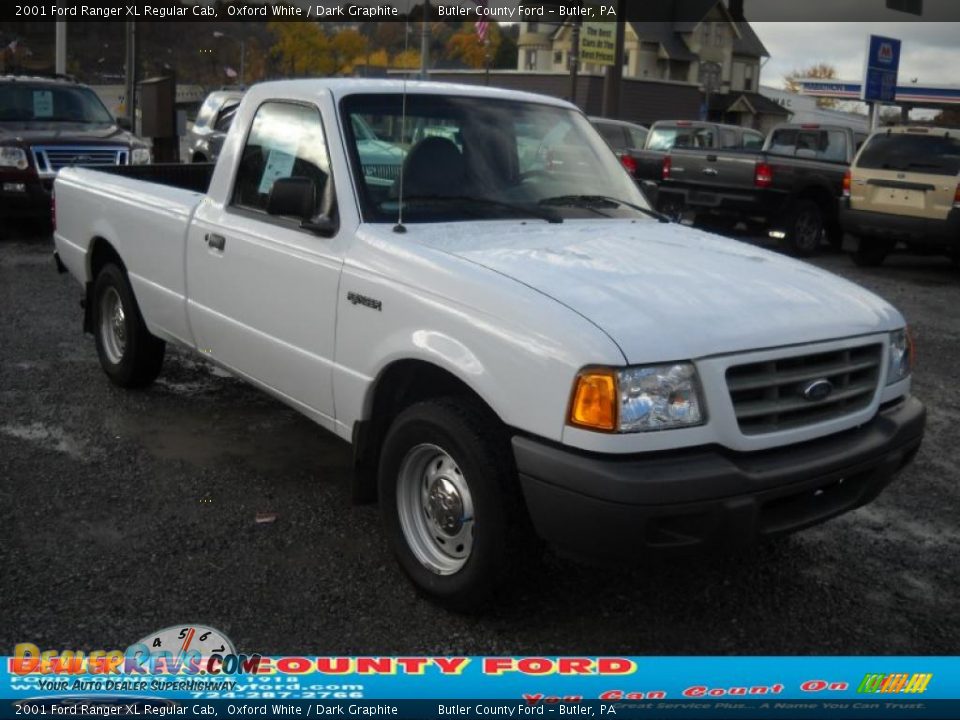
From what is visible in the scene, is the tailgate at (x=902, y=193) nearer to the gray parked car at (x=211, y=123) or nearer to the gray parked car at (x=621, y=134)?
the gray parked car at (x=621, y=134)

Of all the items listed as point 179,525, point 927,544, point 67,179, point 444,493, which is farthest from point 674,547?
point 67,179

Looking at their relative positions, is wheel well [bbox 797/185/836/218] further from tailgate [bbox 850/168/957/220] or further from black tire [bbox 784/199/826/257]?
tailgate [bbox 850/168/957/220]

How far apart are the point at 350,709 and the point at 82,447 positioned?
10.5 ft

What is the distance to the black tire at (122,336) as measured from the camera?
6105mm

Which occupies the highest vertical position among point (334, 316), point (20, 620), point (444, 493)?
point (334, 316)

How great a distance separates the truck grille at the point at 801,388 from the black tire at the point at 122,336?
12.8 feet

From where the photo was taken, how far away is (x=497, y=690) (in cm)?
288

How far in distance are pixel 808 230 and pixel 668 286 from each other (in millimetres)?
12097

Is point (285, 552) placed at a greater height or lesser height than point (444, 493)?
lesser

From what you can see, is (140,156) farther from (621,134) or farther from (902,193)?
(902,193)

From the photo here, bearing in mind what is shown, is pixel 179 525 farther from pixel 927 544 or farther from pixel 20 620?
Answer: pixel 927 544

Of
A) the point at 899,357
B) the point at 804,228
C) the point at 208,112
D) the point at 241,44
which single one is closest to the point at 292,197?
the point at 899,357

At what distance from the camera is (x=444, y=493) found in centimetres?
366

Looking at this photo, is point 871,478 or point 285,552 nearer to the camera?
point 871,478
